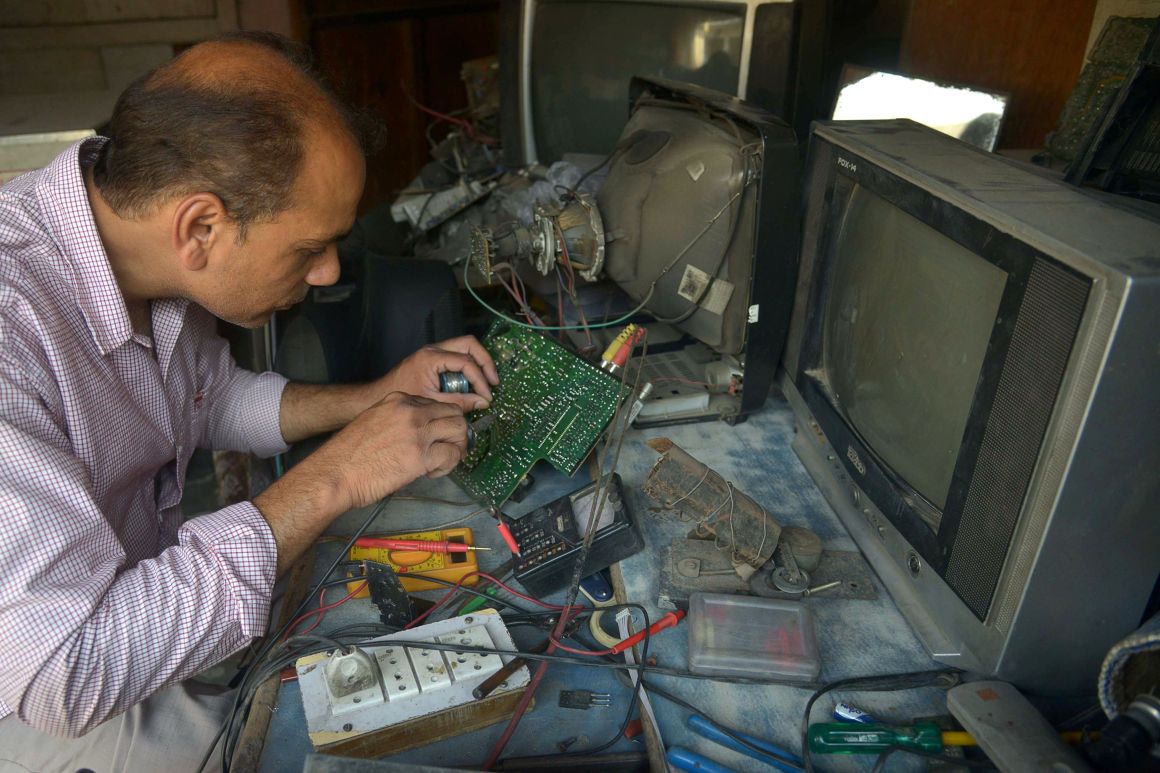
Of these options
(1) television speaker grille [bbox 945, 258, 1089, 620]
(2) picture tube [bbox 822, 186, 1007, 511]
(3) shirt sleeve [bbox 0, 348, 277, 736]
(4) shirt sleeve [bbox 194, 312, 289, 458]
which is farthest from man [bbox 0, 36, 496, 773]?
(1) television speaker grille [bbox 945, 258, 1089, 620]

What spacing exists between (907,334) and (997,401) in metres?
0.25

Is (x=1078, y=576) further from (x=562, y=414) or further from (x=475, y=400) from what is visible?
(x=475, y=400)

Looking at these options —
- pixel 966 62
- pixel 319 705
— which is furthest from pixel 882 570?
pixel 966 62

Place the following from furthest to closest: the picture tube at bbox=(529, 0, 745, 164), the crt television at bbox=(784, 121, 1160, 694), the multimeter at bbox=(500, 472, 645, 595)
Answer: the picture tube at bbox=(529, 0, 745, 164)
the multimeter at bbox=(500, 472, 645, 595)
the crt television at bbox=(784, 121, 1160, 694)

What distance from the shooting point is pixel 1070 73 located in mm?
2111

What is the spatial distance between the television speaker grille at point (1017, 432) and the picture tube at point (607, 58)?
5.45ft

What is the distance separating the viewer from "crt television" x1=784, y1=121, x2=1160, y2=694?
2.74ft

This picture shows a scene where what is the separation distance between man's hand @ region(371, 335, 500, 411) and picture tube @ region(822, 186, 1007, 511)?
0.64m

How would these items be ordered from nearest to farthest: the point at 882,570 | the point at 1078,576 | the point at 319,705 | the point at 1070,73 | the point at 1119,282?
1. the point at 1119,282
2. the point at 1078,576
3. the point at 319,705
4. the point at 882,570
5. the point at 1070,73

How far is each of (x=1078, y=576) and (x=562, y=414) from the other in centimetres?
85

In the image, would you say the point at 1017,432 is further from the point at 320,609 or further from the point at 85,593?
the point at 85,593

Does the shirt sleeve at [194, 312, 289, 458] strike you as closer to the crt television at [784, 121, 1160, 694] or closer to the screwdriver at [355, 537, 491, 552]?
the screwdriver at [355, 537, 491, 552]

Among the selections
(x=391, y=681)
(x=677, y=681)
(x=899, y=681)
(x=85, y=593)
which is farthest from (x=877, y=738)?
(x=85, y=593)

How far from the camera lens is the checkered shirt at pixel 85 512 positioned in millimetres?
990
